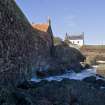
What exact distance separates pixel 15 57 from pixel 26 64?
3498 mm

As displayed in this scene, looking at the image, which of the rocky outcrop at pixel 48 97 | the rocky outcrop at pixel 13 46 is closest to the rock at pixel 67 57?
the rocky outcrop at pixel 13 46

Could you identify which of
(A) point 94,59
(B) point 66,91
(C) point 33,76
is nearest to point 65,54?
(A) point 94,59

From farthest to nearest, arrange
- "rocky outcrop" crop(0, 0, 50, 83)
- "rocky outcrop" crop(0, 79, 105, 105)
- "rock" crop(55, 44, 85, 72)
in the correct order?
1. "rock" crop(55, 44, 85, 72)
2. "rocky outcrop" crop(0, 0, 50, 83)
3. "rocky outcrop" crop(0, 79, 105, 105)

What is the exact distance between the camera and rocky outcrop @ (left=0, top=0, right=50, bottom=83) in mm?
→ 17203

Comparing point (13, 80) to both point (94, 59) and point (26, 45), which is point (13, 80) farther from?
point (94, 59)

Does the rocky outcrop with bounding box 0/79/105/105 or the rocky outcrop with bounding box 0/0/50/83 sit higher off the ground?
the rocky outcrop with bounding box 0/0/50/83

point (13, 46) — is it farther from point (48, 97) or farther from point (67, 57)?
point (67, 57)

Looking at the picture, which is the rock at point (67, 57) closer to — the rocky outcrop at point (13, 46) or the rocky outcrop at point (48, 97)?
the rocky outcrop at point (13, 46)

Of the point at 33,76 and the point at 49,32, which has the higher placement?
the point at 49,32

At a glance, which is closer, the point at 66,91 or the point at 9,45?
the point at 66,91

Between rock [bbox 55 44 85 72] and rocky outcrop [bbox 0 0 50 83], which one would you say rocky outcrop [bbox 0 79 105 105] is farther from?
rock [bbox 55 44 85 72]

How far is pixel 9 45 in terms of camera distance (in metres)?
18.2

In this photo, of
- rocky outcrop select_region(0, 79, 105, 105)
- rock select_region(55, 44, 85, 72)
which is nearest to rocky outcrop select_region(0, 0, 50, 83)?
rocky outcrop select_region(0, 79, 105, 105)

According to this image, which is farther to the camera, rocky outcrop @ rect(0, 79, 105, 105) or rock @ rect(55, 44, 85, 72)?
rock @ rect(55, 44, 85, 72)
